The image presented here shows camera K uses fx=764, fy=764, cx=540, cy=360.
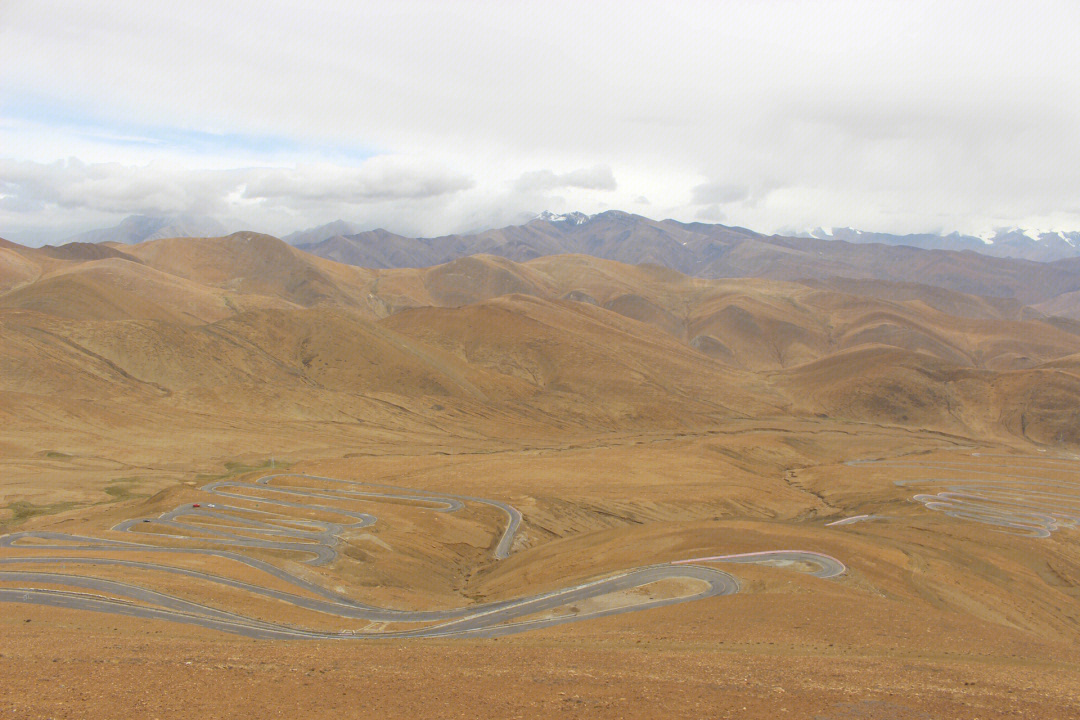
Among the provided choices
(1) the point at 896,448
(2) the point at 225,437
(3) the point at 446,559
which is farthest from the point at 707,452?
(2) the point at 225,437

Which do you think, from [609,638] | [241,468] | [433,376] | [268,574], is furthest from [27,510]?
[433,376]

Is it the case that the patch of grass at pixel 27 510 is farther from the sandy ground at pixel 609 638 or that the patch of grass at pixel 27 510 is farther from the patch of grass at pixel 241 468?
the patch of grass at pixel 241 468

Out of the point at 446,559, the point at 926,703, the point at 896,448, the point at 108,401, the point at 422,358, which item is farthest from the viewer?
the point at 422,358

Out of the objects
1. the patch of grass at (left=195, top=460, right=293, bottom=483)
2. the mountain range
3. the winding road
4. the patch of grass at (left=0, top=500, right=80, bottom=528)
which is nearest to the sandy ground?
the winding road

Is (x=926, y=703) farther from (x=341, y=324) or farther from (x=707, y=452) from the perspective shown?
(x=341, y=324)

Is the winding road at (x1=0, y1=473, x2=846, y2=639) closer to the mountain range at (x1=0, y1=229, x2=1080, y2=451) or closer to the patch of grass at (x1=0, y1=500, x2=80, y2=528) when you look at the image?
the patch of grass at (x1=0, y1=500, x2=80, y2=528)
